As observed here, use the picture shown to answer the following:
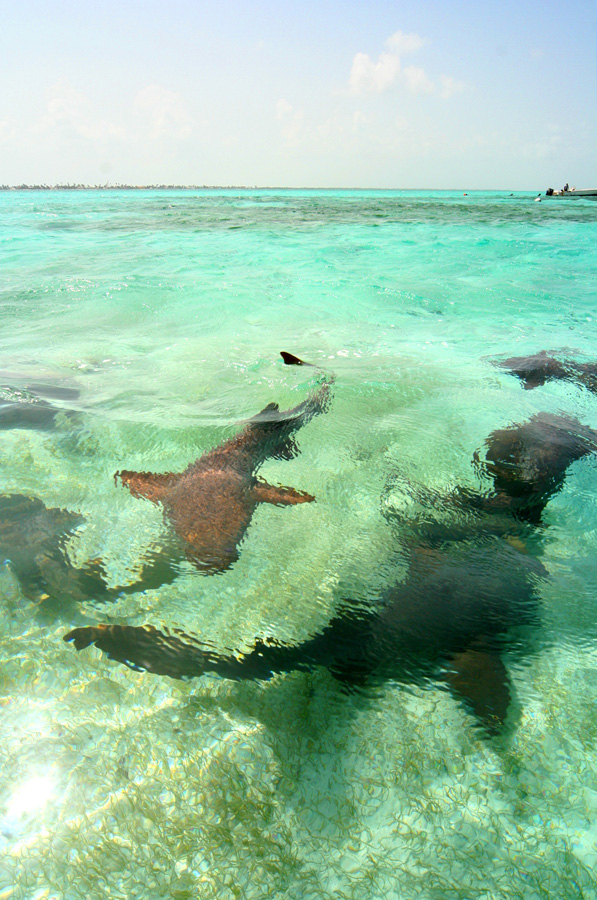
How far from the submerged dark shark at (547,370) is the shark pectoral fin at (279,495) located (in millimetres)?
3283

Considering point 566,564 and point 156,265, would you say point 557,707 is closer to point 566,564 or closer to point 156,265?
point 566,564

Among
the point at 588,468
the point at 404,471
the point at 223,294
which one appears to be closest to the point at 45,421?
the point at 404,471

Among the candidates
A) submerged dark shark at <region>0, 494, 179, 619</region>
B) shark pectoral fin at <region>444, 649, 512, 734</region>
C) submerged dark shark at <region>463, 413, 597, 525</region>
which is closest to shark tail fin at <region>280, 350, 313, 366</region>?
submerged dark shark at <region>463, 413, 597, 525</region>

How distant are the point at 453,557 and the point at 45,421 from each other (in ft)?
10.6

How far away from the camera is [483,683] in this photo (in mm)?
2041

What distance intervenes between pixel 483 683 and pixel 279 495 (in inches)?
63.6

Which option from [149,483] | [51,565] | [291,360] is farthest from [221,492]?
[291,360]

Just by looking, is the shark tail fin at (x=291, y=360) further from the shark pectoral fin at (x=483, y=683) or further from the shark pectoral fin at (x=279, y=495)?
the shark pectoral fin at (x=483, y=683)

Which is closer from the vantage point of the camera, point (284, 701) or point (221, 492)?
point (284, 701)

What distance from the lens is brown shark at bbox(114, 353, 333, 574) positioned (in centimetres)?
272

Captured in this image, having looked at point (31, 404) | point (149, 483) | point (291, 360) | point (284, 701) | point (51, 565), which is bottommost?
point (284, 701)

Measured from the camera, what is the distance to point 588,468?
3.70 m

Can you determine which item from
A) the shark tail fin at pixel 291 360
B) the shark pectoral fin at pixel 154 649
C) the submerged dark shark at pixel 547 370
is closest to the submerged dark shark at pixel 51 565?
the shark pectoral fin at pixel 154 649

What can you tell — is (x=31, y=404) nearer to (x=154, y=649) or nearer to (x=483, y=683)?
(x=154, y=649)
